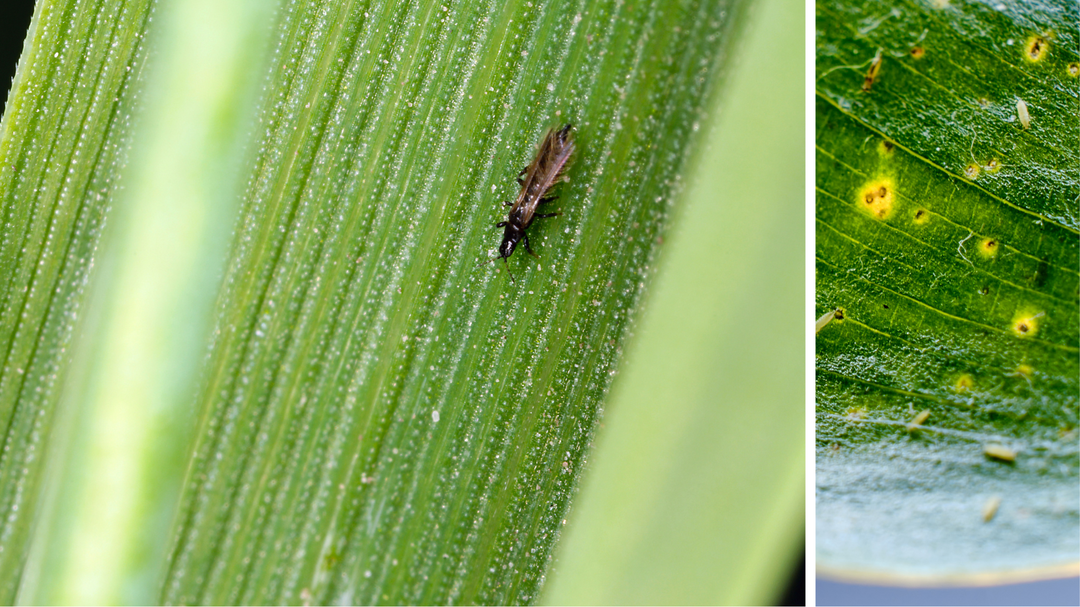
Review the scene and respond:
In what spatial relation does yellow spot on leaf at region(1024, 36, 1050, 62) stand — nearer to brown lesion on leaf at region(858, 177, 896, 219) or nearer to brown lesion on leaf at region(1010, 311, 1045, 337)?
brown lesion on leaf at region(858, 177, 896, 219)

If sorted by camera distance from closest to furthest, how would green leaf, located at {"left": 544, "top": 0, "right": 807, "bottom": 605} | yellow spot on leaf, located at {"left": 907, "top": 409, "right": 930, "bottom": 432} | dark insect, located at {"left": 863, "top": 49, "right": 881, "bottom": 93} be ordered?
1. dark insect, located at {"left": 863, "top": 49, "right": 881, "bottom": 93}
2. yellow spot on leaf, located at {"left": 907, "top": 409, "right": 930, "bottom": 432}
3. green leaf, located at {"left": 544, "top": 0, "right": 807, "bottom": 605}

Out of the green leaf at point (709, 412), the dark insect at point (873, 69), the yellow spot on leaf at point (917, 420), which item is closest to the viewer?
the dark insect at point (873, 69)

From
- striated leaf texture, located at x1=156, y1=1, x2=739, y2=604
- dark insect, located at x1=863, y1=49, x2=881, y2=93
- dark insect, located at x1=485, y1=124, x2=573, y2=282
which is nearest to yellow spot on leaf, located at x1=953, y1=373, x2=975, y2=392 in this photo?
dark insect, located at x1=863, y1=49, x2=881, y2=93

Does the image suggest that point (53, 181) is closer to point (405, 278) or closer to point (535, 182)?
point (405, 278)

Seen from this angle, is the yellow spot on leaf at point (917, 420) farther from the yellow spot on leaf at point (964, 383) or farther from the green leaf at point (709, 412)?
the green leaf at point (709, 412)

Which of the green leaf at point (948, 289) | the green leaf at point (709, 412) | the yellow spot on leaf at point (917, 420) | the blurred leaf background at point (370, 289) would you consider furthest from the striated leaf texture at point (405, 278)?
the yellow spot on leaf at point (917, 420)

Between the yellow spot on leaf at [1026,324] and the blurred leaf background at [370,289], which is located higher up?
the yellow spot on leaf at [1026,324]

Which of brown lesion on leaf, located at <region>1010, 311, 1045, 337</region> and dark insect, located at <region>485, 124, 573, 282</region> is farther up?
brown lesion on leaf, located at <region>1010, 311, 1045, 337</region>

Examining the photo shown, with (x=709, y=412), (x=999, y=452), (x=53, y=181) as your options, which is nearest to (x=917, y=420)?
(x=999, y=452)
